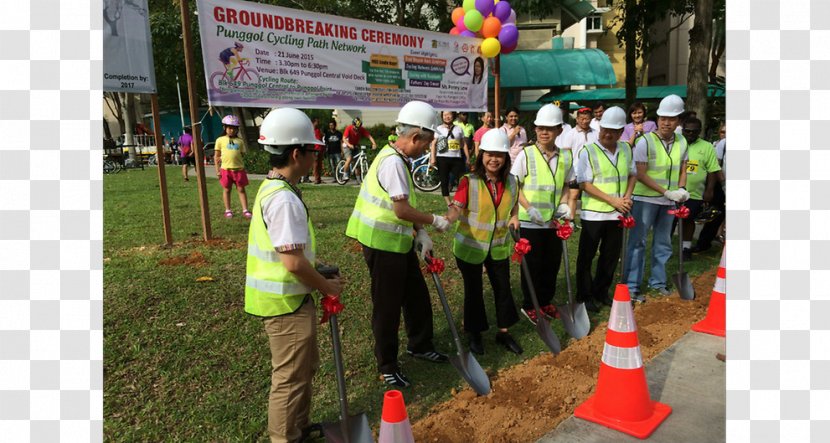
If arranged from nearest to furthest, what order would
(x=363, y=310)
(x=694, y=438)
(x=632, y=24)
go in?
(x=694, y=438) → (x=363, y=310) → (x=632, y=24)

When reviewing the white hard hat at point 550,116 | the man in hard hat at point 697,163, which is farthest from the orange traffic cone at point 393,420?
the man in hard hat at point 697,163

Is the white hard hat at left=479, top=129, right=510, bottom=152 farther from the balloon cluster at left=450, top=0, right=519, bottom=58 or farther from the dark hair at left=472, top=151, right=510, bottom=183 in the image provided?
the balloon cluster at left=450, top=0, right=519, bottom=58

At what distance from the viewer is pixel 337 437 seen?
2846 mm

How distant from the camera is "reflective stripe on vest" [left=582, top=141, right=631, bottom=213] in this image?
15.9 ft

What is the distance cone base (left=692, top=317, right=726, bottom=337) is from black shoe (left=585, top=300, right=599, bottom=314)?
0.88m

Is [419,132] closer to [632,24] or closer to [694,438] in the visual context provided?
[694,438]

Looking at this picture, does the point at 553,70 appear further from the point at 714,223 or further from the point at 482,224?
the point at 482,224

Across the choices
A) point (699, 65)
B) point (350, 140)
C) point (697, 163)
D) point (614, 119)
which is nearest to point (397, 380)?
point (614, 119)

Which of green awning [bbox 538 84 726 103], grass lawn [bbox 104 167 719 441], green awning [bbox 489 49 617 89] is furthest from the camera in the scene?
green awning [bbox 538 84 726 103]

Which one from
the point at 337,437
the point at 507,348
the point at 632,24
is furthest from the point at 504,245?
Answer: the point at 632,24

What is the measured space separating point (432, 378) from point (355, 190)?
29.2 feet

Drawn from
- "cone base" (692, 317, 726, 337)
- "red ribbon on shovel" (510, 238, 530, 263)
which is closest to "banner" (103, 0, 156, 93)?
"red ribbon on shovel" (510, 238, 530, 263)

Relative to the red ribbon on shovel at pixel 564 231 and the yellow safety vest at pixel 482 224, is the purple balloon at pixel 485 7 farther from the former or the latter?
the yellow safety vest at pixel 482 224

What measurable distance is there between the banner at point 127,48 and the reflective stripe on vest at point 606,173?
468 centimetres
